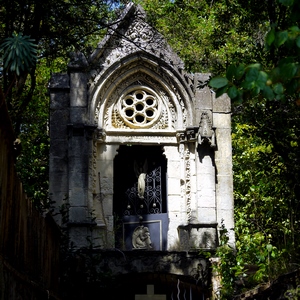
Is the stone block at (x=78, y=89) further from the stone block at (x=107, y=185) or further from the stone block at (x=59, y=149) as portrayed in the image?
the stone block at (x=107, y=185)

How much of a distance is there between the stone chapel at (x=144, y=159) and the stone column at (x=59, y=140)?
21mm

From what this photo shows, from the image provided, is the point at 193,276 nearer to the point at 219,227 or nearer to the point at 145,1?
the point at 219,227

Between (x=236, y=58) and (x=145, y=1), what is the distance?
56.3 ft

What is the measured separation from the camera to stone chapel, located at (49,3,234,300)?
52.8 feet

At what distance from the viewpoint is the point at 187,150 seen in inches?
666

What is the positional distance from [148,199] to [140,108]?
6.61 feet

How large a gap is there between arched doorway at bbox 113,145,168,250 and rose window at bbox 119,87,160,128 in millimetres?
701

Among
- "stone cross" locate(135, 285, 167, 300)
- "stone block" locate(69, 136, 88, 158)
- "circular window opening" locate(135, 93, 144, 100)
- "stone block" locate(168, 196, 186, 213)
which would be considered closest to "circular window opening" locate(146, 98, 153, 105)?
"circular window opening" locate(135, 93, 144, 100)

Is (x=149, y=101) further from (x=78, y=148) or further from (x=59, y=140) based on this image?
(x=59, y=140)

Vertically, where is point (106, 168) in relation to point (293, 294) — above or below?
above

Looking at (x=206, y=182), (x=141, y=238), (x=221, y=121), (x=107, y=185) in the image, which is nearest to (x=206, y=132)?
(x=221, y=121)

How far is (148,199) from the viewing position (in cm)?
1723

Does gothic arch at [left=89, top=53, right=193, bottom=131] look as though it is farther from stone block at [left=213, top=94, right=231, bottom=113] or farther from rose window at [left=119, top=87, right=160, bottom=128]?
stone block at [left=213, top=94, right=231, bottom=113]

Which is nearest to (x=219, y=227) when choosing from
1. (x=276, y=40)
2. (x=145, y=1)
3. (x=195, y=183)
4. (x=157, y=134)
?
(x=195, y=183)
